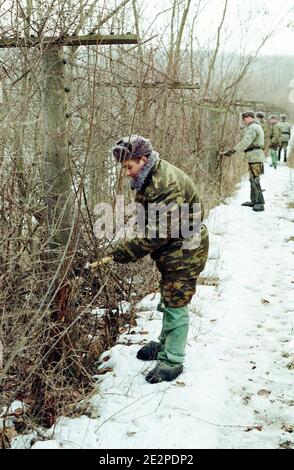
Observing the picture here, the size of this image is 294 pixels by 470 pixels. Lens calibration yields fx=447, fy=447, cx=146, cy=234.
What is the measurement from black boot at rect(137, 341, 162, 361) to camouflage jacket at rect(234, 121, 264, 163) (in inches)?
209

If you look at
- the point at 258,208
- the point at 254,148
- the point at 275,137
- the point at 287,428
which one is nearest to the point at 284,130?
the point at 275,137

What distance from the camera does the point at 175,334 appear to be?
3213 millimetres

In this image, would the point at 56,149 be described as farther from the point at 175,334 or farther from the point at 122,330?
the point at 122,330

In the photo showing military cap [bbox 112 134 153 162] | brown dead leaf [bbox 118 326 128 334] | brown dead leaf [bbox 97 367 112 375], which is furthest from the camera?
brown dead leaf [bbox 118 326 128 334]

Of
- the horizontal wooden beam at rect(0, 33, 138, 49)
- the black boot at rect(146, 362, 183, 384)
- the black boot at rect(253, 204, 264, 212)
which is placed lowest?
the black boot at rect(146, 362, 183, 384)

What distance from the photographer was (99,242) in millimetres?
3574

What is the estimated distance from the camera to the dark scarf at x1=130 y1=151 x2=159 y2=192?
9.68ft

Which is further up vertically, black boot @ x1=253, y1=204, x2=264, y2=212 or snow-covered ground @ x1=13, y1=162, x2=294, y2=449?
black boot @ x1=253, y1=204, x2=264, y2=212

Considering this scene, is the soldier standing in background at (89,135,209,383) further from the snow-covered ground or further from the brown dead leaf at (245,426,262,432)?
the brown dead leaf at (245,426,262,432)

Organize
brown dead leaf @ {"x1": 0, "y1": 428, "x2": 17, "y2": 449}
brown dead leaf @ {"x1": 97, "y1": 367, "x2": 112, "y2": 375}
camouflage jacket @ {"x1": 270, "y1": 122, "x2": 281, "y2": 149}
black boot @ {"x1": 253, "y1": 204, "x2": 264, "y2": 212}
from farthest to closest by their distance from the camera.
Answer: camouflage jacket @ {"x1": 270, "y1": 122, "x2": 281, "y2": 149}, black boot @ {"x1": 253, "y1": 204, "x2": 264, "y2": 212}, brown dead leaf @ {"x1": 97, "y1": 367, "x2": 112, "y2": 375}, brown dead leaf @ {"x1": 0, "y1": 428, "x2": 17, "y2": 449}

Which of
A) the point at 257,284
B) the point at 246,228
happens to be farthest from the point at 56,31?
the point at 246,228

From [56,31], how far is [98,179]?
197 centimetres

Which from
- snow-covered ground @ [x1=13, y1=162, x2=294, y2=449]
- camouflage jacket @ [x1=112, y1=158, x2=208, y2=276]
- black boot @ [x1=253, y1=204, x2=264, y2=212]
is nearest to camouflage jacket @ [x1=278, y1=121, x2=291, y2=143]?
black boot @ [x1=253, y1=204, x2=264, y2=212]
